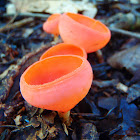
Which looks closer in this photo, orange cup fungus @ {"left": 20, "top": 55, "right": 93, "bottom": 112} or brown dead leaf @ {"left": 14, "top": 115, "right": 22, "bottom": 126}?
orange cup fungus @ {"left": 20, "top": 55, "right": 93, "bottom": 112}

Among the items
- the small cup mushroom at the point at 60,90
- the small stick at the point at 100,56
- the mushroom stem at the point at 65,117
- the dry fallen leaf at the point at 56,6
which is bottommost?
the small stick at the point at 100,56

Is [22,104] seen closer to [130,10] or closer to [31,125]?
[31,125]

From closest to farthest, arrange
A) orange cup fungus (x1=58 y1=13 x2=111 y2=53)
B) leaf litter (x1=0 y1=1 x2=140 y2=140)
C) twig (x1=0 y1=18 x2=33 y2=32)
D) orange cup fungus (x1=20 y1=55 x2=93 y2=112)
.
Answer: orange cup fungus (x1=20 y1=55 x2=93 y2=112)
leaf litter (x1=0 y1=1 x2=140 y2=140)
orange cup fungus (x1=58 y1=13 x2=111 y2=53)
twig (x1=0 y1=18 x2=33 y2=32)

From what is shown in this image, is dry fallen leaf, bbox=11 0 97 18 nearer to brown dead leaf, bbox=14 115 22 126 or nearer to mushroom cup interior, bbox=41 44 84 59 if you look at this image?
mushroom cup interior, bbox=41 44 84 59

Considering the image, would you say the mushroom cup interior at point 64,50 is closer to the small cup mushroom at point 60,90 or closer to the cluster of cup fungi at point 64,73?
the cluster of cup fungi at point 64,73

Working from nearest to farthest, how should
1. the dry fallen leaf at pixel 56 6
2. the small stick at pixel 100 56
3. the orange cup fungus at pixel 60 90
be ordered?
1. the orange cup fungus at pixel 60 90
2. the small stick at pixel 100 56
3. the dry fallen leaf at pixel 56 6

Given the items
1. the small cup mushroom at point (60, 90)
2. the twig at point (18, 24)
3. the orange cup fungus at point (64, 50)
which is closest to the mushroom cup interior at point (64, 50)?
the orange cup fungus at point (64, 50)

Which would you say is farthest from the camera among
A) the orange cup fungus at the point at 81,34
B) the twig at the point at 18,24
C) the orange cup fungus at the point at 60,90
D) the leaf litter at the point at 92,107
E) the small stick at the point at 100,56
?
the twig at the point at 18,24

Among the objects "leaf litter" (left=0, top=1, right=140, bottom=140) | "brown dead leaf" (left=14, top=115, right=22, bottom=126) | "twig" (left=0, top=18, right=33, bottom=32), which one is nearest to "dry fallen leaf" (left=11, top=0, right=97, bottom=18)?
"twig" (left=0, top=18, right=33, bottom=32)

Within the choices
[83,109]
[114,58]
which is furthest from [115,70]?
[83,109]
